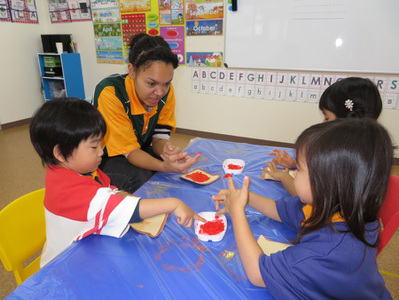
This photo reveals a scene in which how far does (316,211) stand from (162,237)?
0.44 meters

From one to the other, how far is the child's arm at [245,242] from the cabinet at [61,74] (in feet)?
13.7

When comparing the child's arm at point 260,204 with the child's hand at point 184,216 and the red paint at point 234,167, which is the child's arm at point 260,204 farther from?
the red paint at point 234,167

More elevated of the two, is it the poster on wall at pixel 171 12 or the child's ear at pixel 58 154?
the poster on wall at pixel 171 12

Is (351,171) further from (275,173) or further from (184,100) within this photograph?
(184,100)

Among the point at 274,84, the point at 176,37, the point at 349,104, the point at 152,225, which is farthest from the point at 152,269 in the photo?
the point at 176,37

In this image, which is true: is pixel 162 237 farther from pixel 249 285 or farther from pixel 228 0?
pixel 228 0

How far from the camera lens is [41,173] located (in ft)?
9.30

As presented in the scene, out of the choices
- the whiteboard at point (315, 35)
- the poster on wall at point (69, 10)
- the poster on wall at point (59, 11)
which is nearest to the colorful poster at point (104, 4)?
the poster on wall at point (69, 10)

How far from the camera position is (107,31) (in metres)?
3.98

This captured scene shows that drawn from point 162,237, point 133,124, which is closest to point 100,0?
point 133,124

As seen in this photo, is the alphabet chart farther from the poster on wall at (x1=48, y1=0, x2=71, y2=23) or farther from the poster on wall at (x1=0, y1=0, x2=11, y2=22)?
the poster on wall at (x1=0, y1=0, x2=11, y2=22)

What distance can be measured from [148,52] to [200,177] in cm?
68

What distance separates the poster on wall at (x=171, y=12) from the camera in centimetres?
341

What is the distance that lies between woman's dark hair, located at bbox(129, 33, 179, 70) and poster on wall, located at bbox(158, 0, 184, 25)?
91.2 inches
